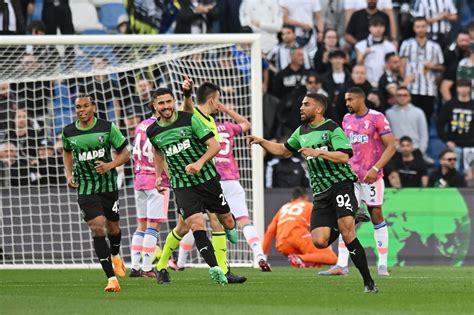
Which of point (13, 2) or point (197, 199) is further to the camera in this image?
point (13, 2)

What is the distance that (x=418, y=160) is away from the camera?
790 inches

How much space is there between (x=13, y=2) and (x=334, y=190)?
35.5 feet

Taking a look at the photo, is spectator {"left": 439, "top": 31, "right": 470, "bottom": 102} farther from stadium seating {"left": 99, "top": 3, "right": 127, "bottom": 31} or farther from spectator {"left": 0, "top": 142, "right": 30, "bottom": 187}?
spectator {"left": 0, "top": 142, "right": 30, "bottom": 187}

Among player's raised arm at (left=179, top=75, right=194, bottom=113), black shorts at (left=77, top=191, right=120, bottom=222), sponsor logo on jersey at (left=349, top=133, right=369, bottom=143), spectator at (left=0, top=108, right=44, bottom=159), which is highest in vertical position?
player's raised arm at (left=179, top=75, right=194, bottom=113)

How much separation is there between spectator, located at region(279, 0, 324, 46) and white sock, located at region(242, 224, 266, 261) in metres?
6.11

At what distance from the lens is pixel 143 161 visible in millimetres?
15742

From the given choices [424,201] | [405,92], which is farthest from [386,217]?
[405,92]

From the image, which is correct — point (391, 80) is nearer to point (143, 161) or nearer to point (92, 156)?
point (143, 161)

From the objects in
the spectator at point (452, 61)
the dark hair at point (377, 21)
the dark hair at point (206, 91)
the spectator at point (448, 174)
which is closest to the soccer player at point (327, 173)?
the dark hair at point (206, 91)

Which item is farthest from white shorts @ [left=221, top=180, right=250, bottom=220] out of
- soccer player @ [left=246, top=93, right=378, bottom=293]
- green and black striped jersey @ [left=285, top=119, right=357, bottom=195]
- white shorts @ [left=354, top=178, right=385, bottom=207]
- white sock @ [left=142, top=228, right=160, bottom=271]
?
green and black striped jersey @ [left=285, top=119, right=357, bottom=195]

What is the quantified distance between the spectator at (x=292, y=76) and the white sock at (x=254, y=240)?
4759 mm

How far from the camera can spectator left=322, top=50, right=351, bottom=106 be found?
20859 mm

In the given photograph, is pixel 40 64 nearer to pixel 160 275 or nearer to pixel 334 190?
pixel 160 275

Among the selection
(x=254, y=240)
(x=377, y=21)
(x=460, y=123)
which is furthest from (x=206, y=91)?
(x=377, y=21)
